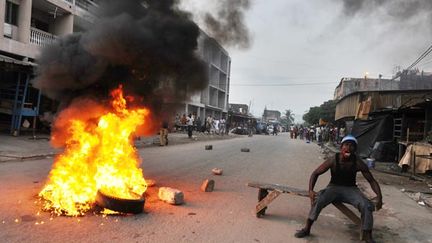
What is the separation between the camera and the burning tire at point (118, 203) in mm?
6188

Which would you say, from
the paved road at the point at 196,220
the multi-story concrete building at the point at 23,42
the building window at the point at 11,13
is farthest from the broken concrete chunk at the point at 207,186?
the building window at the point at 11,13

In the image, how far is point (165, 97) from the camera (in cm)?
960

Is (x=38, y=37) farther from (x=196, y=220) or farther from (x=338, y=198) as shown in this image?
(x=338, y=198)

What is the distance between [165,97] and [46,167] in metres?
3.87

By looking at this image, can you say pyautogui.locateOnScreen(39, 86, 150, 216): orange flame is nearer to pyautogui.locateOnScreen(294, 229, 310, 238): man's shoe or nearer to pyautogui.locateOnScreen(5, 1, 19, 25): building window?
pyautogui.locateOnScreen(294, 229, 310, 238): man's shoe

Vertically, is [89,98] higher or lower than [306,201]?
higher

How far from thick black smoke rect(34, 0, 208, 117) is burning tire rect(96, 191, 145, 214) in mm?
2414

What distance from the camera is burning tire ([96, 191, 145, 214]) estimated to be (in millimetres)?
6188

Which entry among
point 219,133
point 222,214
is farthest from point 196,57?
point 219,133

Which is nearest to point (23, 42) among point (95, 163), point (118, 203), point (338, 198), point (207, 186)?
point (207, 186)

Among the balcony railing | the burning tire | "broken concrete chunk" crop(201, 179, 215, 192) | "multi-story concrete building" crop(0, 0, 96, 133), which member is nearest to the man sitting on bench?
the burning tire

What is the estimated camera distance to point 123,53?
25.5ft

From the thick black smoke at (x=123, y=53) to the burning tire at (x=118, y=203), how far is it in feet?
7.92

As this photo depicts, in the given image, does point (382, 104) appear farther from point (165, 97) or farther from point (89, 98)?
point (89, 98)
